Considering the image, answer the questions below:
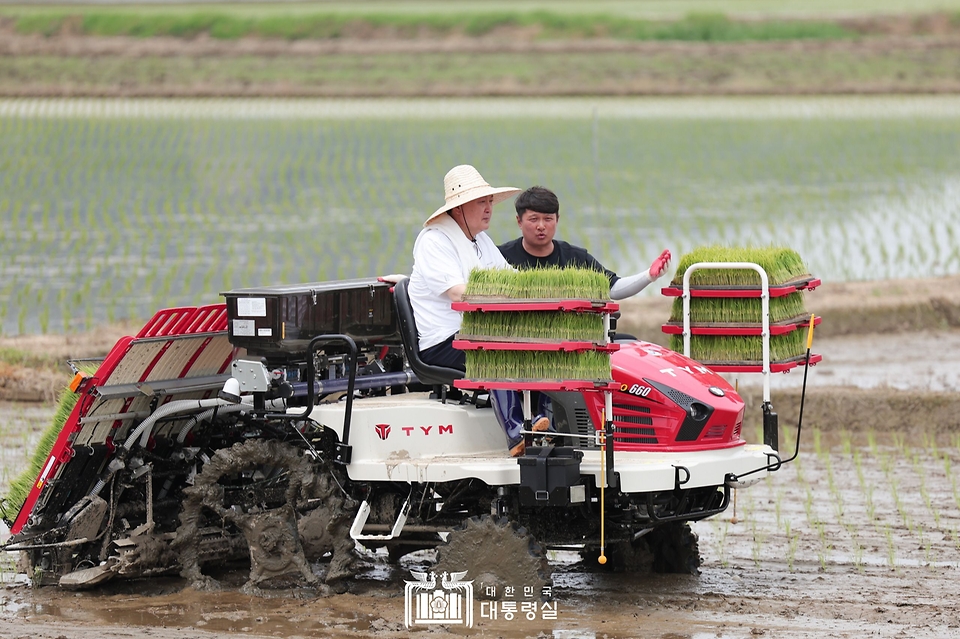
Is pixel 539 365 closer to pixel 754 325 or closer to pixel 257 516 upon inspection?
pixel 754 325

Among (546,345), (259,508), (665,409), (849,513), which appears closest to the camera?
(546,345)

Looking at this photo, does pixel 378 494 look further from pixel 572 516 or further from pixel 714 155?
pixel 714 155

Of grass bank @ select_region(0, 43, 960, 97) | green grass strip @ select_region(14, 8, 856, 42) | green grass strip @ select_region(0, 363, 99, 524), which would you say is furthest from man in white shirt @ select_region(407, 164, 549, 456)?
green grass strip @ select_region(14, 8, 856, 42)

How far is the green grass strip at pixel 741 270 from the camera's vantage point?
7.34 m

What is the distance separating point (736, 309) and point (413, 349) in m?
1.58

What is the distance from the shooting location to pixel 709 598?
22.8 ft

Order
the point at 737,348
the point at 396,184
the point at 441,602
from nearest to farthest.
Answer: the point at 441,602 < the point at 737,348 < the point at 396,184

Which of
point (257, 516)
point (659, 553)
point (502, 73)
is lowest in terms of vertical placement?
point (659, 553)

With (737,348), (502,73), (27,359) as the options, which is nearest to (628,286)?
(737,348)

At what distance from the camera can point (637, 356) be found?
7039mm

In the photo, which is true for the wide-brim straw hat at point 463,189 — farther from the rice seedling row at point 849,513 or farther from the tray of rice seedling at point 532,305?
the rice seedling row at point 849,513

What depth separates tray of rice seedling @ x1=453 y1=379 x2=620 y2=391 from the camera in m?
6.44

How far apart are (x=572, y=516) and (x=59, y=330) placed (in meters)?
8.19

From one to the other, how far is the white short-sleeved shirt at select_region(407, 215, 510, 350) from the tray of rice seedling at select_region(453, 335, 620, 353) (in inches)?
18.0
